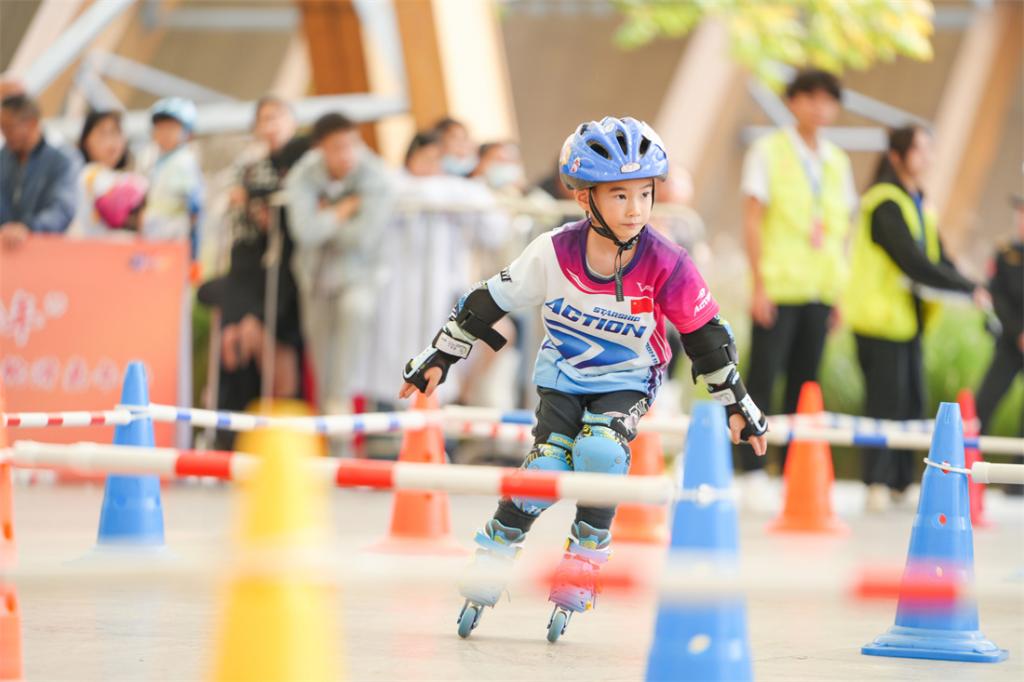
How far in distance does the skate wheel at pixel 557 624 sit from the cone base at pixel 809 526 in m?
4.21

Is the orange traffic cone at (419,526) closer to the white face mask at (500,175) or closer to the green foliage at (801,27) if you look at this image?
the white face mask at (500,175)

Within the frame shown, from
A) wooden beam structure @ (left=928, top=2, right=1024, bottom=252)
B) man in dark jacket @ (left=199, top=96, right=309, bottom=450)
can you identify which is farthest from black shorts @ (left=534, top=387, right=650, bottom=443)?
wooden beam structure @ (left=928, top=2, right=1024, bottom=252)

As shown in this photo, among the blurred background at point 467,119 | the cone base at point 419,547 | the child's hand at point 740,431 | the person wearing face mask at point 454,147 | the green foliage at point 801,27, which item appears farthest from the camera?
the green foliage at point 801,27

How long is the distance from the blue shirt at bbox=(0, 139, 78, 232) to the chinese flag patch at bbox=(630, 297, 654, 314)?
634 cm

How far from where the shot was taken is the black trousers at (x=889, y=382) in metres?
11.1

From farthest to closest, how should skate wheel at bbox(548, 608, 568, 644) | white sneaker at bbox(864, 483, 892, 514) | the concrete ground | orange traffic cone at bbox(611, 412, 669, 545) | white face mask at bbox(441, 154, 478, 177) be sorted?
white face mask at bbox(441, 154, 478, 177) → white sneaker at bbox(864, 483, 892, 514) → orange traffic cone at bbox(611, 412, 669, 545) → skate wheel at bbox(548, 608, 568, 644) → the concrete ground

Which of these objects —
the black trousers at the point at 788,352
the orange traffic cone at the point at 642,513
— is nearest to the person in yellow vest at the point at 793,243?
the black trousers at the point at 788,352

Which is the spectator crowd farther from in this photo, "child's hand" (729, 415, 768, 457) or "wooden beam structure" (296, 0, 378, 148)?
"child's hand" (729, 415, 768, 457)

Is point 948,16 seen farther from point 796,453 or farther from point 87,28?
point 796,453

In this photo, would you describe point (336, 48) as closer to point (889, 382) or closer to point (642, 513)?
point (889, 382)

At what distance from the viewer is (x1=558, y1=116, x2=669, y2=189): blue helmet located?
5.74m

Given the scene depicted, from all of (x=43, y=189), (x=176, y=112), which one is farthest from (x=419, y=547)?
(x=176, y=112)

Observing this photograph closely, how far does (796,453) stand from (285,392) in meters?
3.52

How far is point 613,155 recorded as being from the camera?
18.9 ft
